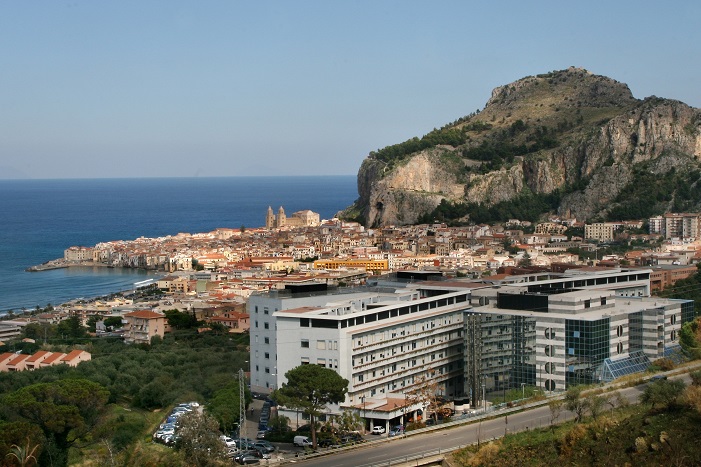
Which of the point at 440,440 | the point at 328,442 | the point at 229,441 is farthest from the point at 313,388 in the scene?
the point at 440,440

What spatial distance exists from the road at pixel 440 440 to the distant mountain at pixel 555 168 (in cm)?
5527

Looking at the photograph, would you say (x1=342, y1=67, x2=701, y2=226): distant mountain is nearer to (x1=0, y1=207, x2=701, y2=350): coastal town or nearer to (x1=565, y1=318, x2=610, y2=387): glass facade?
(x1=0, y1=207, x2=701, y2=350): coastal town

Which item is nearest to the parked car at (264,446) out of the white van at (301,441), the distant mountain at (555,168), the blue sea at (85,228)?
the white van at (301,441)

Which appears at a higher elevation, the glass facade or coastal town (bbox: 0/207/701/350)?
the glass facade

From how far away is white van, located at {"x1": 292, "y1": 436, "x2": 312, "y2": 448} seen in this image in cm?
2180

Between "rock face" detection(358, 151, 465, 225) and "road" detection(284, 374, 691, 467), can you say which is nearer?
"road" detection(284, 374, 691, 467)

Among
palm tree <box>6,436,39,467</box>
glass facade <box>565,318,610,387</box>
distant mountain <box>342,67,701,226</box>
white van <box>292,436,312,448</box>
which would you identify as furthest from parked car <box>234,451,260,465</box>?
distant mountain <box>342,67,701,226</box>

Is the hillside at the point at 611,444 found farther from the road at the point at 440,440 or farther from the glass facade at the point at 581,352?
the glass facade at the point at 581,352

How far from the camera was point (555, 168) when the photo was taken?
280 feet

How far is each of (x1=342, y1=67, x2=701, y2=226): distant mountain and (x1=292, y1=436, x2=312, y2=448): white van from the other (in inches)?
2264

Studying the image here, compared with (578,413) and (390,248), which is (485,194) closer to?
(390,248)

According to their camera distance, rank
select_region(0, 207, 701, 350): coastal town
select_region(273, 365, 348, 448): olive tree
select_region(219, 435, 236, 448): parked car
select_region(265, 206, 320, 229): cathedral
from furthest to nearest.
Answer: select_region(265, 206, 320, 229): cathedral, select_region(0, 207, 701, 350): coastal town, select_region(273, 365, 348, 448): olive tree, select_region(219, 435, 236, 448): parked car

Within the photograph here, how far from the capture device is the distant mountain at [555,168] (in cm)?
7894

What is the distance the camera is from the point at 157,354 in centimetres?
3136
